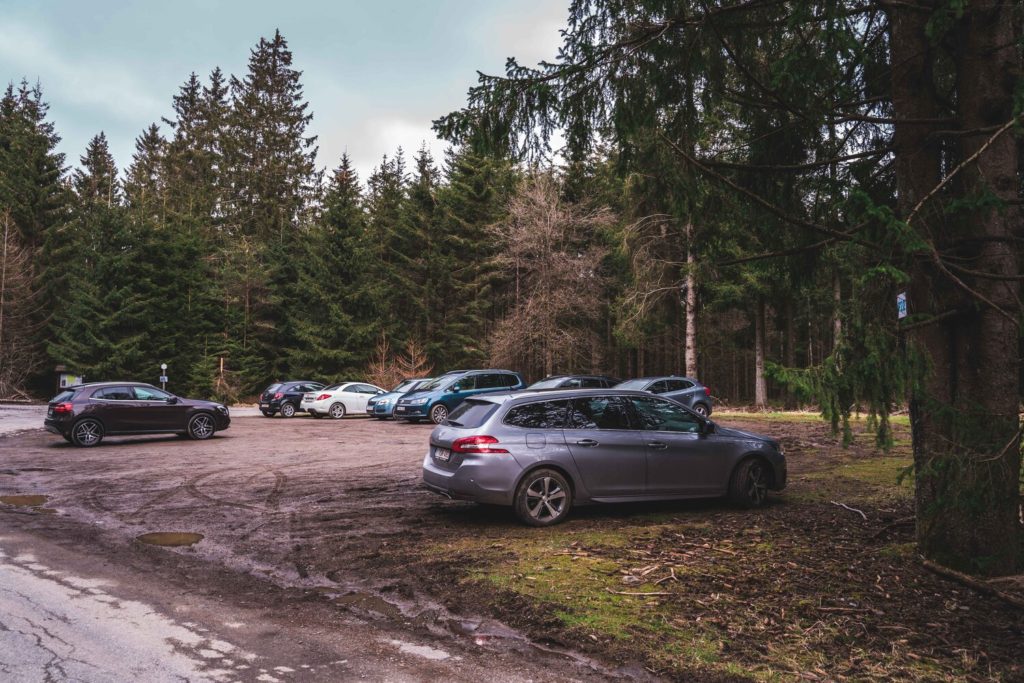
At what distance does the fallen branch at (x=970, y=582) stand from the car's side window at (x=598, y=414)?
336 centimetres

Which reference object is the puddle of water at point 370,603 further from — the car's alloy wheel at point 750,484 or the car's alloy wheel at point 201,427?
the car's alloy wheel at point 201,427

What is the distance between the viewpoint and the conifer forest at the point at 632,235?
18.1ft

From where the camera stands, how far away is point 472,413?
26.6 feet

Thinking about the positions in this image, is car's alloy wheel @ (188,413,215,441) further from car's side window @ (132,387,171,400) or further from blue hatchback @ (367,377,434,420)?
blue hatchback @ (367,377,434,420)

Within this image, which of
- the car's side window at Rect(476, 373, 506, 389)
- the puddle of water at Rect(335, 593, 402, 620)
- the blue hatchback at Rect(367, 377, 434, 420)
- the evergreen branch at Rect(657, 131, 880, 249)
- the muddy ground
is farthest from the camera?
the blue hatchback at Rect(367, 377, 434, 420)

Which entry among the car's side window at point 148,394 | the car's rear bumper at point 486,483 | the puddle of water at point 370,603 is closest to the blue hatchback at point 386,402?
the car's side window at point 148,394

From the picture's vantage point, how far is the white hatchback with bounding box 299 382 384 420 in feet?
90.1

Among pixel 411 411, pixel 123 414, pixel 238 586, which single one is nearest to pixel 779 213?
pixel 238 586

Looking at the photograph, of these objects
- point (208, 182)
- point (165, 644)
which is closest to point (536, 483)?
point (165, 644)

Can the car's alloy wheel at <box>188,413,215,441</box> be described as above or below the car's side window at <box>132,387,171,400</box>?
below

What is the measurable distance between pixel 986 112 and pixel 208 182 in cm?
6182

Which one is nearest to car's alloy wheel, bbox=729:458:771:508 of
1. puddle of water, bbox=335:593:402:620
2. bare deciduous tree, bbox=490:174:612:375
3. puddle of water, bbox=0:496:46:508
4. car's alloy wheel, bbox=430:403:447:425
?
puddle of water, bbox=335:593:402:620

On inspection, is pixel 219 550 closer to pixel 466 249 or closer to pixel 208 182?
pixel 466 249

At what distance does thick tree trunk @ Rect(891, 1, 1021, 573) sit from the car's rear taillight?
13.6 ft
